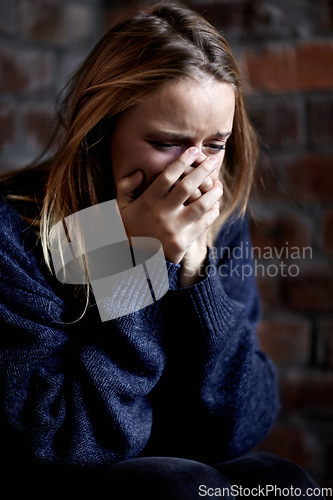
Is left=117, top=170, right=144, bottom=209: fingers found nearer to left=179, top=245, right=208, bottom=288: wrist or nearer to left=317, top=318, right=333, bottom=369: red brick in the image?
left=179, top=245, right=208, bottom=288: wrist

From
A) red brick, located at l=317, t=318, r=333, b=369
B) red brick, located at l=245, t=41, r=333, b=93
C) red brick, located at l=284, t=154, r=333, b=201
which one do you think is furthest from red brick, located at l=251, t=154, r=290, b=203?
red brick, located at l=317, t=318, r=333, b=369

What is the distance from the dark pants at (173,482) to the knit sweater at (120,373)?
3 centimetres

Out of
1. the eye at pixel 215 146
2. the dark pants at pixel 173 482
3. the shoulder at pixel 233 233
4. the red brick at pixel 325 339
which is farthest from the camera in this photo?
the red brick at pixel 325 339

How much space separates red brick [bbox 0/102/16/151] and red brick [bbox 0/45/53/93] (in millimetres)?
31

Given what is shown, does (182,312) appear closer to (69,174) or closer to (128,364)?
(128,364)

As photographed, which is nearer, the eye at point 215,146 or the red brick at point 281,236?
the eye at point 215,146

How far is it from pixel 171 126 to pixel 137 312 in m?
0.23

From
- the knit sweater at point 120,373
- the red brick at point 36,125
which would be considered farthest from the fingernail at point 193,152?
the red brick at point 36,125

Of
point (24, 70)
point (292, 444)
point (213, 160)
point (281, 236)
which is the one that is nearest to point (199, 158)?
point (213, 160)

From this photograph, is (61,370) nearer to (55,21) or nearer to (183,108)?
(183,108)

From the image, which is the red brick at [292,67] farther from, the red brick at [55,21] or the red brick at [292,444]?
the red brick at [292,444]

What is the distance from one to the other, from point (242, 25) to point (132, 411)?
0.68m

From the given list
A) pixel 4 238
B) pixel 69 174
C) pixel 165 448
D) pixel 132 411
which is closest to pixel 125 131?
pixel 69 174

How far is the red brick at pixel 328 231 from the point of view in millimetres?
963
